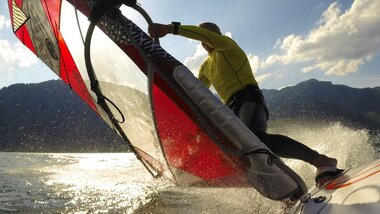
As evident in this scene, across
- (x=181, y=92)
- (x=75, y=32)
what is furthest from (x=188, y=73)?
Result: (x=75, y=32)

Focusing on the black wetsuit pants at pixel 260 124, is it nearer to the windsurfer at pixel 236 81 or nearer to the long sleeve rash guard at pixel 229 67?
the windsurfer at pixel 236 81

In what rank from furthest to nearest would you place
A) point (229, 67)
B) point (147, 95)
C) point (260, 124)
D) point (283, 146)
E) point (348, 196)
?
point (229, 67) < point (147, 95) < point (260, 124) < point (283, 146) < point (348, 196)

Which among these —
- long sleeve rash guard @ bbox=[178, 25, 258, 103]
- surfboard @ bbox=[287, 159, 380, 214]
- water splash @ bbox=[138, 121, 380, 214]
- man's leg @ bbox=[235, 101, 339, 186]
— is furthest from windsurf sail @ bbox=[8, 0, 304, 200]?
long sleeve rash guard @ bbox=[178, 25, 258, 103]

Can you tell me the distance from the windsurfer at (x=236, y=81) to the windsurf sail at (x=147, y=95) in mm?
632

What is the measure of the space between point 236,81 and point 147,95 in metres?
1.42

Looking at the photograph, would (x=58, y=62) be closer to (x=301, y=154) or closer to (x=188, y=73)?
(x=188, y=73)

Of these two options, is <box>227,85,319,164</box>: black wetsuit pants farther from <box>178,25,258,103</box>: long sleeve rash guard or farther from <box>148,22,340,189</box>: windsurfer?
<box>178,25,258,103</box>: long sleeve rash guard

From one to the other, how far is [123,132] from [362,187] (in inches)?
174

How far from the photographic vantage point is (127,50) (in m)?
4.41

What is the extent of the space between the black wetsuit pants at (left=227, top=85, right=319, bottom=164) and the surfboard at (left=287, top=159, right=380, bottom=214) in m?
0.56

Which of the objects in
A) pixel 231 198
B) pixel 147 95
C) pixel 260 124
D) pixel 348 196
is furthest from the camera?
pixel 231 198

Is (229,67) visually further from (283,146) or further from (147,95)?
(283,146)

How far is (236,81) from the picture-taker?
5664 mm

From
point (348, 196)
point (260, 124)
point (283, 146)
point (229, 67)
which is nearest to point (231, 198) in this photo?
point (260, 124)
